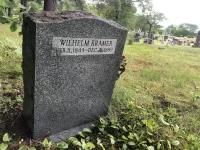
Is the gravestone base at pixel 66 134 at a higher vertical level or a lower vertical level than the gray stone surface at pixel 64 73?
lower

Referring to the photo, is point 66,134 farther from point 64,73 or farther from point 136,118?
point 136,118

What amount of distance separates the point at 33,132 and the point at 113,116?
961 mm

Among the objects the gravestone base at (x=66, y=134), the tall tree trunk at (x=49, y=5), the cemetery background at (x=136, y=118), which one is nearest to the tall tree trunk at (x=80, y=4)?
the tall tree trunk at (x=49, y=5)

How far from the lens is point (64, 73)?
2188 millimetres

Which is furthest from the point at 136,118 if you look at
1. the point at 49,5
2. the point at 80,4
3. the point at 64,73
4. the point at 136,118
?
the point at 80,4

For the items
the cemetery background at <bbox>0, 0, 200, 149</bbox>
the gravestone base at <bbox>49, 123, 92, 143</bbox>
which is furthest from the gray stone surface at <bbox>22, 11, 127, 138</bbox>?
the cemetery background at <bbox>0, 0, 200, 149</bbox>

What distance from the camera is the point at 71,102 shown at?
2.41m

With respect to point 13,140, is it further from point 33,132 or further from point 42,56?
point 42,56

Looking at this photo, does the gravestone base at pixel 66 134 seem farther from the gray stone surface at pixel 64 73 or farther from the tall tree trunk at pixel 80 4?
the tall tree trunk at pixel 80 4

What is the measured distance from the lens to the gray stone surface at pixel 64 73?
1.95m

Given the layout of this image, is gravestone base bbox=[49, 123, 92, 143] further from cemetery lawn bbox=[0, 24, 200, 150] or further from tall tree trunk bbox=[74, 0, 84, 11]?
tall tree trunk bbox=[74, 0, 84, 11]

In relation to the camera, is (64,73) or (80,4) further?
(80,4)

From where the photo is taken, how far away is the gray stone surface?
76.6 inches

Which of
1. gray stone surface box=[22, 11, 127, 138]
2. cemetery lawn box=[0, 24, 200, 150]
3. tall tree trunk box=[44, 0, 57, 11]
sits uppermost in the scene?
tall tree trunk box=[44, 0, 57, 11]
